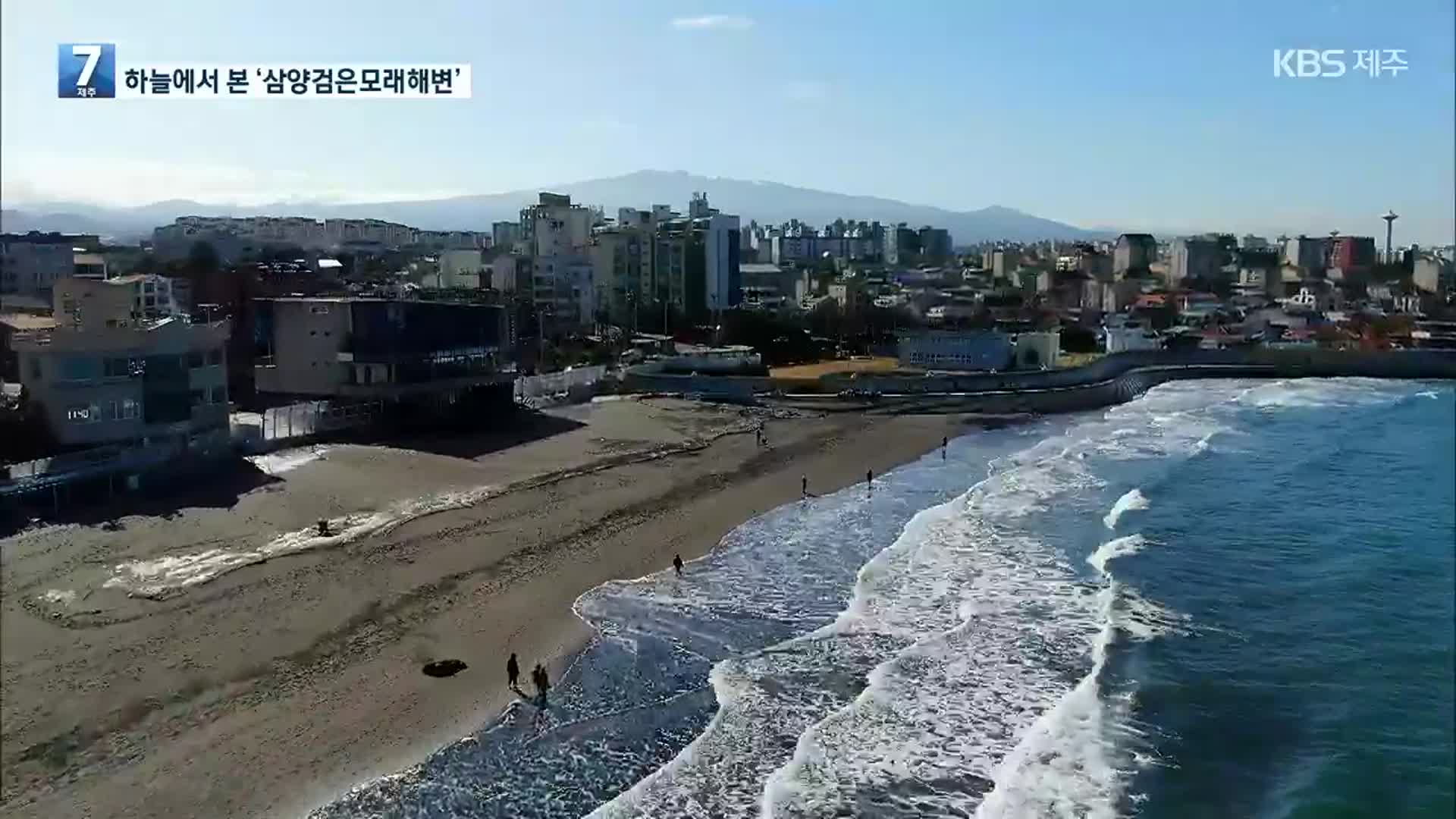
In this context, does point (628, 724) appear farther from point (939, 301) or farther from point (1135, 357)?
point (939, 301)

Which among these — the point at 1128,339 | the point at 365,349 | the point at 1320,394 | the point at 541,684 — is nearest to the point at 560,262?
the point at 1128,339

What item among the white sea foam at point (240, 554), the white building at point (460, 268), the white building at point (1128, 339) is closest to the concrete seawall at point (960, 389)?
the white building at point (1128, 339)

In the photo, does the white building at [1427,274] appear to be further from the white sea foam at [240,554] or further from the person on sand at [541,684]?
the person on sand at [541,684]

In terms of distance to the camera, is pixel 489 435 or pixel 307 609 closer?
pixel 307 609

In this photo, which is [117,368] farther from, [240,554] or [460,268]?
[460,268]

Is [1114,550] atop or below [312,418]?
below

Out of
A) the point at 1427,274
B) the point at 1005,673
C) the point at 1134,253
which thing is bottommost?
the point at 1005,673

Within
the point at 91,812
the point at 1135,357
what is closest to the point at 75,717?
the point at 91,812
